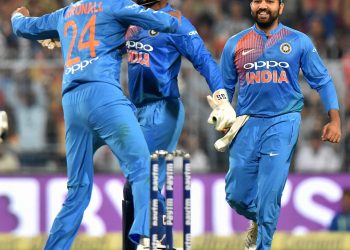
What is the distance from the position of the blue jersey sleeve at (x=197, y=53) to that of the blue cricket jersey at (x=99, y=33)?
56cm

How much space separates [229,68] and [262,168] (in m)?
0.89

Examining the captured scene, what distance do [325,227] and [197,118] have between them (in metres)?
2.08

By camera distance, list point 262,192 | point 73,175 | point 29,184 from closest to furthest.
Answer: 1. point 73,175
2. point 262,192
3. point 29,184

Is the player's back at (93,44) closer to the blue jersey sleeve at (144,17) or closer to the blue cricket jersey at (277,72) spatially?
the blue jersey sleeve at (144,17)

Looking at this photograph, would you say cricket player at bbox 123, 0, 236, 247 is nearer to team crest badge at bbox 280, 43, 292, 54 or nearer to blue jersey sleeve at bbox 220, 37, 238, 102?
blue jersey sleeve at bbox 220, 37, 238, 102

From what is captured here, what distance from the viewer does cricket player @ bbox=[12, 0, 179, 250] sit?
8.79 m

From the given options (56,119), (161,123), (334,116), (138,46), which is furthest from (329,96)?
(56,119)

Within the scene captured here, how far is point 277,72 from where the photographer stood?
963 centimetres

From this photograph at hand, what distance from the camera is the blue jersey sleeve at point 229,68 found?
9.87 m

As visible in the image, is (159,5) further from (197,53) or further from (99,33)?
(99,33)

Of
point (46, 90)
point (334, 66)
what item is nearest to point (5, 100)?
point (46, 90)

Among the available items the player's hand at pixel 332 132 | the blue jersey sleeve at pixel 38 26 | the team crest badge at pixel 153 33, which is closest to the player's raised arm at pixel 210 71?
the team crest badge at pixel 153 33

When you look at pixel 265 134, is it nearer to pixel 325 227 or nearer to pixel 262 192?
pixel 262 192

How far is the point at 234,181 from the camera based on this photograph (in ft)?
32.3
